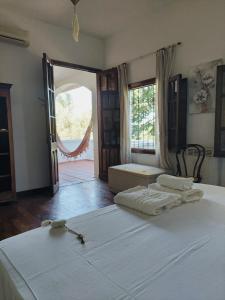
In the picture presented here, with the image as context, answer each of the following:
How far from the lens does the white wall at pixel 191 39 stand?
284 centimetres

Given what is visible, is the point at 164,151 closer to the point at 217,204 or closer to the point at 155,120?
the point at 155,120

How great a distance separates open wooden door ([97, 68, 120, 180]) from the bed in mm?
3235

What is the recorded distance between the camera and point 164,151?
345cm

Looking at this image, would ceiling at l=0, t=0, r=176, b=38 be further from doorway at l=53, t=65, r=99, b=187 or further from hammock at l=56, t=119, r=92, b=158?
hammock at l=56, t=119, r=92, b=158

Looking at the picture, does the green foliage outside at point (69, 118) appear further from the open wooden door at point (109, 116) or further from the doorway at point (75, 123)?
the open wooden door at point (109, 116)

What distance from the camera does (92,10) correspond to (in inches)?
133

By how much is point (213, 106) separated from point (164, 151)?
970 millimetres

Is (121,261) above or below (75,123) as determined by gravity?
below

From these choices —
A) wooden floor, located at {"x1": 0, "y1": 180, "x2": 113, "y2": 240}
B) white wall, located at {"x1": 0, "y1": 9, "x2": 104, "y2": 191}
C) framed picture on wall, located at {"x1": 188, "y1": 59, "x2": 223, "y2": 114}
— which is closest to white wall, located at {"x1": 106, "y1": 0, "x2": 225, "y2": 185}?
framed picture on wall, located at {"x1": 188, "y1": 59, "x2": 223, "y2": 114}

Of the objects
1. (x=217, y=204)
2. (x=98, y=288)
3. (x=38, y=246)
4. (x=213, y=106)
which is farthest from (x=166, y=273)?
(x=213, y=106)

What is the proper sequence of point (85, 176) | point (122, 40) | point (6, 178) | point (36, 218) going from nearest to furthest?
point (36, 218), point (6, 178), point (122, 40), point (85, 176)

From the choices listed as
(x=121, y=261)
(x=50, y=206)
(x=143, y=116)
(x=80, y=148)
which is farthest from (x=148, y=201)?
(x=80, y=148)

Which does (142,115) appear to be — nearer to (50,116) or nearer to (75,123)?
(50,116)

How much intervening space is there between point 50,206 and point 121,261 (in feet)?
8.26
